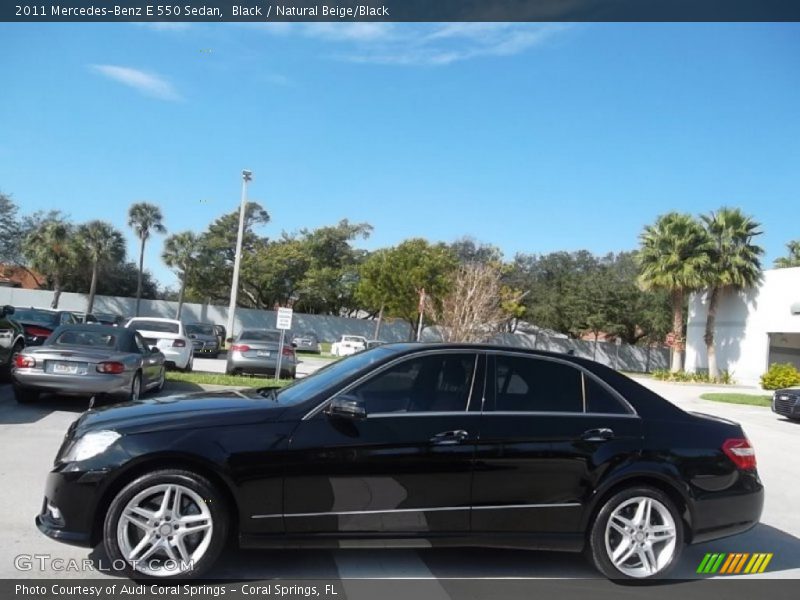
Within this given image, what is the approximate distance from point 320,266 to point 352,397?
54.1 metres

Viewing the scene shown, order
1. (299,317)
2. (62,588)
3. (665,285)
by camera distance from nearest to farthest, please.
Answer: (62,588) → (665,285) → (299,317)

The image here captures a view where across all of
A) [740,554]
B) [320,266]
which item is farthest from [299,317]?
[740,554]

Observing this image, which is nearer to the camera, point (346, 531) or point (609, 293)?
point (346, 531)

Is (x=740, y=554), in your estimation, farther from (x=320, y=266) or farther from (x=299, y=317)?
(x=320, y=266)

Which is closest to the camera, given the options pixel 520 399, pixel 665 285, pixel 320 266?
pixel 520 399

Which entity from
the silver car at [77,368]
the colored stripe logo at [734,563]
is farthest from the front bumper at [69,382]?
the colored stripe logo at [734,563]

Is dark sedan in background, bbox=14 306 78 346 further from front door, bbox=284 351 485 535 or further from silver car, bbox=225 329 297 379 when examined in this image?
front door, bbox=284 351 485 535

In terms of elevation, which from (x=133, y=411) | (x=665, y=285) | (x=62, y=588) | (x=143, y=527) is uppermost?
(x=665, y=285)

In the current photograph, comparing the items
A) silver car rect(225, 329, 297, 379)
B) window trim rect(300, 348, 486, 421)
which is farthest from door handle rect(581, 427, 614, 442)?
silver car rect(225, 329, 297, 379)

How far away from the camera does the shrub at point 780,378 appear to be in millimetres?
28422

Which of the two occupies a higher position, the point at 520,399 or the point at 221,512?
the point at 520,399

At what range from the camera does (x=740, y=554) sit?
18.5 feet

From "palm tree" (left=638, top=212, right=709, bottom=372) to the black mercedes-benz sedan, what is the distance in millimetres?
34392

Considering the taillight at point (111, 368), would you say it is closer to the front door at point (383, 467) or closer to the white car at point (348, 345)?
the front door at point (383, 467)
